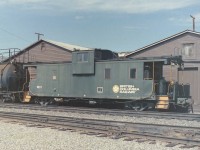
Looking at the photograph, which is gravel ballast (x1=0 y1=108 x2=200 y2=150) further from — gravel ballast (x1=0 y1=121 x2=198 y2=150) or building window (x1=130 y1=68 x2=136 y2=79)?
building window (x1=130 y1=68 x2=136 y2=79)

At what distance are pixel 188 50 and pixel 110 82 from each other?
39.0ft

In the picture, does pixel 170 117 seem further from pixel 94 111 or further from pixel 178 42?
pixel 178 42

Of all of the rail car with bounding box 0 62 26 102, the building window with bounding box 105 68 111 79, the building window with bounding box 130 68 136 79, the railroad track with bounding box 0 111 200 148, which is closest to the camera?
the railroad track with bounding box 0 111 200 148

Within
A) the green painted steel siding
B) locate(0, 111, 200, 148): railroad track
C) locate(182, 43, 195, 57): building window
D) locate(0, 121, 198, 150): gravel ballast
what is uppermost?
locate(182, 43, 195, 57): building window

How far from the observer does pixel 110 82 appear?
21.5 metres

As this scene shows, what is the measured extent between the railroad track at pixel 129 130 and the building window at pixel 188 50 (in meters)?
18.6

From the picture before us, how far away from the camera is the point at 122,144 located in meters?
10.0

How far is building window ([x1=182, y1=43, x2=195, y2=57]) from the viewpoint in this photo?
3070 cm

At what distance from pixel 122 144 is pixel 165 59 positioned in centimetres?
1036

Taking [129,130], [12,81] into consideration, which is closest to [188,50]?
[12,81]

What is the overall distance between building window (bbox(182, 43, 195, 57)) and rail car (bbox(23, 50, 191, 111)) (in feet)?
30.1

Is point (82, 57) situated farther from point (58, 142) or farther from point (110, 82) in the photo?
point (58, 142)

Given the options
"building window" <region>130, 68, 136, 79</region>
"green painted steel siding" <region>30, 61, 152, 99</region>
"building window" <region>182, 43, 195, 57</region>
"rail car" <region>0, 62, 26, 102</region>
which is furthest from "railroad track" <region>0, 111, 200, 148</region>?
"building window" <region>182, 43, 195, 57</region>

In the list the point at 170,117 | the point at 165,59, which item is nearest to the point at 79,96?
the point at 165,59
